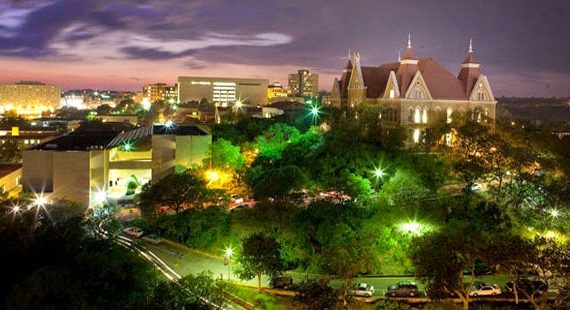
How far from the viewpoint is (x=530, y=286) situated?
24.2 m

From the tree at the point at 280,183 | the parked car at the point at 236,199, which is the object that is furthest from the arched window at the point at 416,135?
the parked car at the point at 236,199

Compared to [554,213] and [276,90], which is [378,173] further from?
[276,90]

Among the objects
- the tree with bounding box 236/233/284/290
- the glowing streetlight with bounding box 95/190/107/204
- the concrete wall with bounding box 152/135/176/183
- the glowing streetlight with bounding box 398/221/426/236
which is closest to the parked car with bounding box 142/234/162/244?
the tree with bounding box 236/233/284/290

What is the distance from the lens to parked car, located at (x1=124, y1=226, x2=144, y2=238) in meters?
33.0

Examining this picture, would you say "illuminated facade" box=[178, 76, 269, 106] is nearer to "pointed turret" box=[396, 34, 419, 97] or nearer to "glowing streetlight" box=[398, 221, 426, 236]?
"pointed turret" box=[396, 34, 419, 97]

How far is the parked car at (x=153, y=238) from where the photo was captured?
3223 centimetres

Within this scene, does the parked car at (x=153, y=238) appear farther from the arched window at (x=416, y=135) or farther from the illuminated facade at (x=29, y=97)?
the illuminated facade at (x=29, y=97)

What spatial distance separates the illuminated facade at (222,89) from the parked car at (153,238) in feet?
292

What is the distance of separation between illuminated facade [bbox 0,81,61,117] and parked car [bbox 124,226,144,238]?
135789mm

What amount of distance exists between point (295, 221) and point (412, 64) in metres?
20.3

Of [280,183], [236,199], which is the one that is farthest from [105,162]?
[280,183]

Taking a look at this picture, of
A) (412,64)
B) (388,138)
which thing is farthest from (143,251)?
(412,64)

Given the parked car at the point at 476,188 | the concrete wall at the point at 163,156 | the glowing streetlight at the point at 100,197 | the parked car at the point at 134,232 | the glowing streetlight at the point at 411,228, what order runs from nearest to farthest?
1. the glowing streetlight at the point at 411,228
2. the parked car at the point at 476,188
3. the parked car at the point at 134,232
4. the glowing streetlight at the point at 100,197
5. the concrete wall at the point at 163,156

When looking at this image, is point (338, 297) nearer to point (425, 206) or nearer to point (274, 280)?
point (274, 280)
